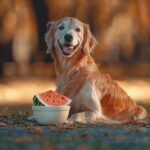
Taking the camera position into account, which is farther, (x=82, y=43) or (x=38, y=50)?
(x=38, y=50)

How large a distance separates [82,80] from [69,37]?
1.39 ft

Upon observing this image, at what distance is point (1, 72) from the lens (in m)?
13.9

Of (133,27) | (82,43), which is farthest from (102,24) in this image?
(82,43)

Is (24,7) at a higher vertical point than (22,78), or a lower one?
higher

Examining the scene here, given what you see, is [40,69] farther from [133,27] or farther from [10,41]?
[133,27]

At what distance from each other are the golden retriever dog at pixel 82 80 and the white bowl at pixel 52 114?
1.07ft

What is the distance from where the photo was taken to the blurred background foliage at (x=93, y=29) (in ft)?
46.3

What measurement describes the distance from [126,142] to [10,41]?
801 cm

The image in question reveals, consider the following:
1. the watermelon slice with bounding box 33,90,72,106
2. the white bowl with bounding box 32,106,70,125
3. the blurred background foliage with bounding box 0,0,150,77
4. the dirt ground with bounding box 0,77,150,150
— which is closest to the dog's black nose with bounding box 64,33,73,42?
the watermelon slice with bounding box 33,90,72,106

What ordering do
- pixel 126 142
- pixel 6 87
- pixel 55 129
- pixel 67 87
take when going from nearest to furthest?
1. pixel 126 142
2. pixel 55 129
3. pixel 67 87
4. pixel 6 87

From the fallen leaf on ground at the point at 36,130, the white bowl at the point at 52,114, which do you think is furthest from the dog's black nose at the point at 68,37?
the fallen leaf on ground at the point at 36,130

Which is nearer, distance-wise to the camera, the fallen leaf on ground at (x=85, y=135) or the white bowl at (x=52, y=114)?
the fallen leaf on ground at (x=85, y=135)

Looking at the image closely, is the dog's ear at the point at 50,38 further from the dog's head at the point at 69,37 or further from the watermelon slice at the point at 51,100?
the watermelon slice at the point at 51,100

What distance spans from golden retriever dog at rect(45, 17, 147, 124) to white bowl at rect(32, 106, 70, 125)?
326 mm
